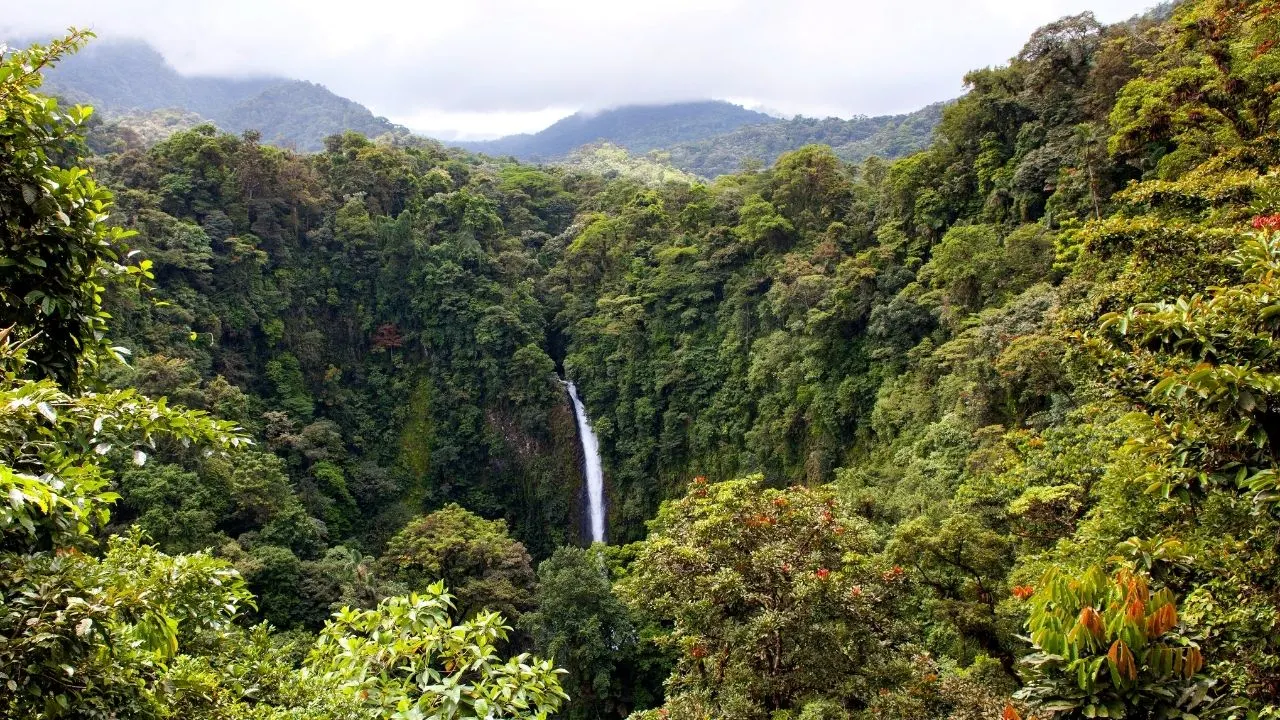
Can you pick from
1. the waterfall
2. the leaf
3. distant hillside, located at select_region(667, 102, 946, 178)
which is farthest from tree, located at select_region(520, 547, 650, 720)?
distant hillside, located at select_region(667, 102, 946, 178)

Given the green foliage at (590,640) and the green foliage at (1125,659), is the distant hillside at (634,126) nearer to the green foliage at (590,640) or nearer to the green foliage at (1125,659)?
the green foliage at (590,640)

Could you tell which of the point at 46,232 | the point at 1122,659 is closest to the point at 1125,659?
the point at 1122,659

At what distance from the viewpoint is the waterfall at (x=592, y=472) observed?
22.9m

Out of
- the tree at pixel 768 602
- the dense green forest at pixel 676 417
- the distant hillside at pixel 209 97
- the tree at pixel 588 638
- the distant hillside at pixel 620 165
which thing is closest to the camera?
the dense green forest at pixel 676 417

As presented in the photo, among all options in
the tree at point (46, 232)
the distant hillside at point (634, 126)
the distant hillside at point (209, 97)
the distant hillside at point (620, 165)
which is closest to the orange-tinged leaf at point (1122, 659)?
the tree at point (46, 232)

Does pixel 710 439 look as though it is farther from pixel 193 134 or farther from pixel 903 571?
pixel 193 134

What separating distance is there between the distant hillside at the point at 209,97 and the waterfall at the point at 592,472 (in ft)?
211

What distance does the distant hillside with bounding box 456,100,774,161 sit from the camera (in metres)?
110

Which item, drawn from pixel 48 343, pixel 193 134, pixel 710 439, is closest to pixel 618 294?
pixel 710 439

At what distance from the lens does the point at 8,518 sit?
154 centimetres

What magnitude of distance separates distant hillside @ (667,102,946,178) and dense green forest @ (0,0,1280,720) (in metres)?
33.2

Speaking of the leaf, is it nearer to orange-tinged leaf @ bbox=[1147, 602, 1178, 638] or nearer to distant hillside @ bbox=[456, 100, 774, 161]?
orange-tinged leaf @ bbox=[1147, 602, 1178, 638]

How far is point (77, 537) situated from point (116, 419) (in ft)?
1.25

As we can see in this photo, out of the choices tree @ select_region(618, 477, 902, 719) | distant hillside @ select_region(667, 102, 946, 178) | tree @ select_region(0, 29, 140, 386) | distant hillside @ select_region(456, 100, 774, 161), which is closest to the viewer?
tree @ select_region(0, 29, 140, 386)
